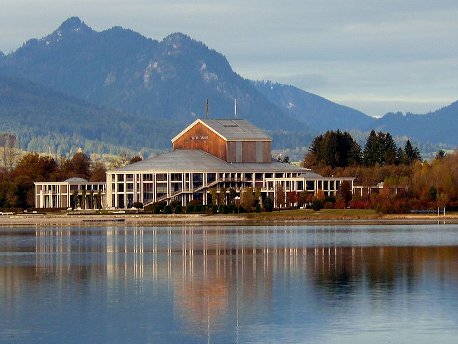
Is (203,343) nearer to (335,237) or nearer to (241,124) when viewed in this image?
(335,237)

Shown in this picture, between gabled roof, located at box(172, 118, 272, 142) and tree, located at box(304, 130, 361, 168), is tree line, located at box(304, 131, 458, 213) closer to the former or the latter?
tree, located at box(304, 130, 361, 168)

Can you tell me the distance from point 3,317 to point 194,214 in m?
99.5

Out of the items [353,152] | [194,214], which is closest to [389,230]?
[194,214]

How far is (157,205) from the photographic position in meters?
149

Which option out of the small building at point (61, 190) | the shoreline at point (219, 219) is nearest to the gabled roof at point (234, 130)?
the small building at point (61, 190)

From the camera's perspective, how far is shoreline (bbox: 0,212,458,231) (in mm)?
124562

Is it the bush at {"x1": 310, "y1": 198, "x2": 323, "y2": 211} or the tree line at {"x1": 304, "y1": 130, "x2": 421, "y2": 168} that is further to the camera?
the tree line at {"x1": 304, "y1": 130, "x2": 421, "y2": 168}

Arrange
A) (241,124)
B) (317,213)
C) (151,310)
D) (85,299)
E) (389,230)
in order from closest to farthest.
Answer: (151,310) → (85,299) → (389,230) → (317,213) → (241,124)

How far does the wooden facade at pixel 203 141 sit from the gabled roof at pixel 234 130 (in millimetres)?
546

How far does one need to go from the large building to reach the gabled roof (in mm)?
245

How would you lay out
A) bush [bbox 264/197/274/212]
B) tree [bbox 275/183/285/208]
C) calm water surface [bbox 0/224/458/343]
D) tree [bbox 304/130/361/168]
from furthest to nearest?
tree [bbox 304/130/361/168] < tree [bbox 275/183/285/208] < bush [bbox 264/197/274/212] < calm water surface [bbox 0/224/458/343]

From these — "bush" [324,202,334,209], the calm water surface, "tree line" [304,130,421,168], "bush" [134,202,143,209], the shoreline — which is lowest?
the calm water surface

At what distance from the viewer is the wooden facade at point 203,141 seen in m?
165

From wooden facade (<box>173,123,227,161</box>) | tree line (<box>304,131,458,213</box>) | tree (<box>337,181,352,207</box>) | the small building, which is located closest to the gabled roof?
wooden facade (<box>173,123,227,161</box>)
